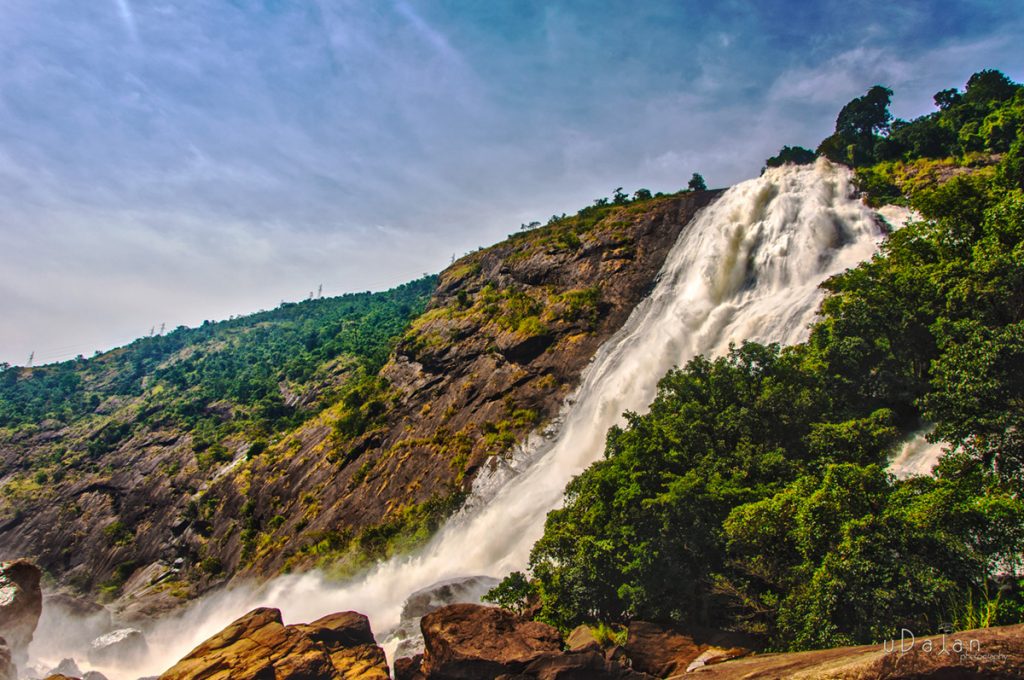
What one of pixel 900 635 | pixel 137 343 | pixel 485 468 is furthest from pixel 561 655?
pixel 137 343

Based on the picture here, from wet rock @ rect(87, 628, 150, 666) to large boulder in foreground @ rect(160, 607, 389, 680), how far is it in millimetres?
24784

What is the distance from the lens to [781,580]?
55.4 feet

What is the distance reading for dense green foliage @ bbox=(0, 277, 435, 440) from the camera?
87.0 meters

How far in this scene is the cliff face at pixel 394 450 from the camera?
42938 millimetres

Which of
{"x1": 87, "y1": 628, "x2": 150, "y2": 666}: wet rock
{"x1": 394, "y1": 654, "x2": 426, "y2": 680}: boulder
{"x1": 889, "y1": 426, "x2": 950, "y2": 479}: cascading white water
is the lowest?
{"x1": 87, "y1": 628, "x2": 150, "y2": 666}: wet rock

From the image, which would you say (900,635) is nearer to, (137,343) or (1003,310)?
(1003,310)

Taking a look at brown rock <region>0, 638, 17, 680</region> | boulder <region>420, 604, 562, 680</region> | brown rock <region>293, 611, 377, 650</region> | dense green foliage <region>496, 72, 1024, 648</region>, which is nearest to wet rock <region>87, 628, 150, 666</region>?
brown rock <region>0, 638, 17, 680</region>

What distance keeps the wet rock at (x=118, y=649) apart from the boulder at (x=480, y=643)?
107 feet

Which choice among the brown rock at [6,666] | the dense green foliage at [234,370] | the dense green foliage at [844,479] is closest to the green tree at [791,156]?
the dense green foliage at [844,479]

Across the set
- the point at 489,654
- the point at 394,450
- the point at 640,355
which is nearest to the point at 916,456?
the point at 489,654

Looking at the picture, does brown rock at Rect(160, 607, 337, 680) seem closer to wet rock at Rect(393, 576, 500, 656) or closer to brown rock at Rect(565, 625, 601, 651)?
wet rock at Rect(393, 576, 500, 656)

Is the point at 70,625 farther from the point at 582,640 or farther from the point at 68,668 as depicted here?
the point at 582,640

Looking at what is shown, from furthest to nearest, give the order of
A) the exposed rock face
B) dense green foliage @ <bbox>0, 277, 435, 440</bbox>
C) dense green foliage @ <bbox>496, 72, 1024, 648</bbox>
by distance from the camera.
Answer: dense green foliage @ <bbox>0, 277, 435, 440</bbox>
dense green foliage @ <bbox>496, 72, 1024, 648</bbox>
the exposed rock face

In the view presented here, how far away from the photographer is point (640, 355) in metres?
42.0
